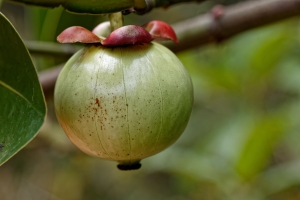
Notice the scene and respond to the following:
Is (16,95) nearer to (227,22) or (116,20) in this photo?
(116,20)

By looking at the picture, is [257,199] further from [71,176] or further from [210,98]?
[71,176]

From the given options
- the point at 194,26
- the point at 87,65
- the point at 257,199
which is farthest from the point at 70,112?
the point at 257,199

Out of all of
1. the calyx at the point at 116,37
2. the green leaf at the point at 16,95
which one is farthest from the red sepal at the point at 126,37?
the green leaf at the point at 16,95

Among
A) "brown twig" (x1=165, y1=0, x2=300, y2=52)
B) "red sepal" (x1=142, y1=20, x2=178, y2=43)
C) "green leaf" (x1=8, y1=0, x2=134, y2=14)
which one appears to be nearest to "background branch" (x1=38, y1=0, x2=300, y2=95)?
"brown twig" (x1=165, y1=0, x2=300, y2=52)

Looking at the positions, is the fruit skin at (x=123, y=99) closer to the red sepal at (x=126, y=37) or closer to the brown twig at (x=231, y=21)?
the red sepal at (x=126, y=37)

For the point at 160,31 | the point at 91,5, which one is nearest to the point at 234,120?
the point at 160,31

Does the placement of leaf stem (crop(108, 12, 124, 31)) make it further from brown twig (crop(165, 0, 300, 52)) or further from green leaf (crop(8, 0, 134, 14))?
brown twig (crop(165, 0, 300, 52))

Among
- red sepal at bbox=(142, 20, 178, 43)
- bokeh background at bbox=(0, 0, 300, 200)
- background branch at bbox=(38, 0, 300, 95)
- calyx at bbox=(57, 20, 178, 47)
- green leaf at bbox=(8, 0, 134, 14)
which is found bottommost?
bokeh background at bbox=(0, 0, 300, 200)
